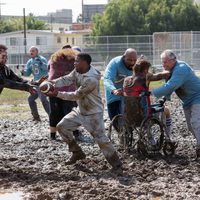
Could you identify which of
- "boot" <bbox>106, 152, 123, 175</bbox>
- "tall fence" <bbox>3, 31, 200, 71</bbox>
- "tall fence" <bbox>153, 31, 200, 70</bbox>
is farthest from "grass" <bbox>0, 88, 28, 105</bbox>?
"tall fence" <bbox>153, 31, 200, 70</bbox>

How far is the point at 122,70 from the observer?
11.4m

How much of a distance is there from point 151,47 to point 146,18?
24264mm

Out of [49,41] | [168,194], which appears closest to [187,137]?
[168,194]

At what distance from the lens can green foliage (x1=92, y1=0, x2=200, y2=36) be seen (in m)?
Result: 68.2

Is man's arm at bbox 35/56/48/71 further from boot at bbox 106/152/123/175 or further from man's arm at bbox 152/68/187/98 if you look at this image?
boot at bbox 106/152/123/175

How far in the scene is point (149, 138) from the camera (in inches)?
406

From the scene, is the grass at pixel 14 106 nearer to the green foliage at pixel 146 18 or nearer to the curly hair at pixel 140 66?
the curly hair at pixel 140 66

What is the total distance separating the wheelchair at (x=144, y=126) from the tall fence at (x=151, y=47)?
108 ft

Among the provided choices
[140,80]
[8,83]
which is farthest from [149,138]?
[8,83]

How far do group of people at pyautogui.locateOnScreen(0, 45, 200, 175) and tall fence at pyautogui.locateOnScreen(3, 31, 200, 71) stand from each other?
32021 mm

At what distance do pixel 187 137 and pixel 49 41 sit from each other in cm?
6882

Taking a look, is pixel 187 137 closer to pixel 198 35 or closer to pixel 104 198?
pixel 104 198

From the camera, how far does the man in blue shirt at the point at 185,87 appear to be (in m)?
9.94

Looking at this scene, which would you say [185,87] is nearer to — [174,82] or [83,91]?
[174,82]
